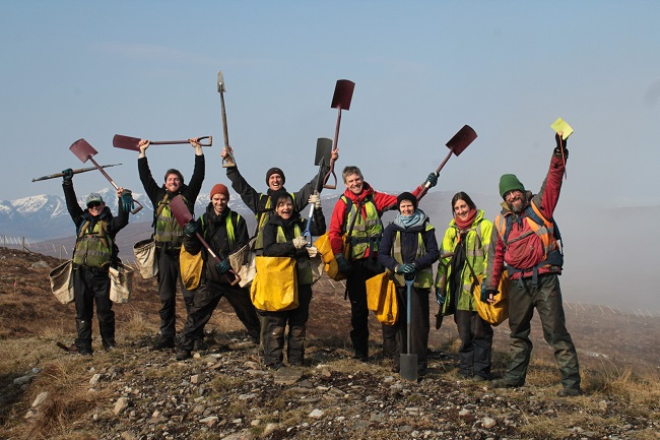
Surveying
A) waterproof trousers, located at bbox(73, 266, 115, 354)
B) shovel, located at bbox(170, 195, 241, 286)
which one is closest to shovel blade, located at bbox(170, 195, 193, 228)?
shovel, located at bbox(170, 195, 241, 286)

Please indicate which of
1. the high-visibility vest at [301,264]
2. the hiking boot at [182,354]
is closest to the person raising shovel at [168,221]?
the hiking boot at [182,354]

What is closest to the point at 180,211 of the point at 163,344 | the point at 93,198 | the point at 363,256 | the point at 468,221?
the point at 93,198

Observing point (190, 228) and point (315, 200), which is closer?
point (315, 200)

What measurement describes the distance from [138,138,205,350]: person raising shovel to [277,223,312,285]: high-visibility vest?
5.94 feet

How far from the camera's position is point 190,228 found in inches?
331

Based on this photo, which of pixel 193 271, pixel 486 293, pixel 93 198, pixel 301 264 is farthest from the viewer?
pixel 93 198

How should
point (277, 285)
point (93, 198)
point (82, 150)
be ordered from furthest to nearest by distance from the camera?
point (82, 150), point (93, 198), point (277, 285)

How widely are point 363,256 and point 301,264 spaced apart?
882 mm

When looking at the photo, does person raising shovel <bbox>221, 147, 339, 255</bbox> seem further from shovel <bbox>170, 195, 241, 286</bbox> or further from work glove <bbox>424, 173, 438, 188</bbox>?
work glove <bbox>424, 173, 438, 188</bbox>

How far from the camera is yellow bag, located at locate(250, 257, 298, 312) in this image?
7633 mm

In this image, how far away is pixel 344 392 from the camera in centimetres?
698

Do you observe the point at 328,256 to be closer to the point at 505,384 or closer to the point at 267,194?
the point at 267,194

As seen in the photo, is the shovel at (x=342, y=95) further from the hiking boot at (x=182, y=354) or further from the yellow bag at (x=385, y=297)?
the hiking boot at (x=182, y=354)

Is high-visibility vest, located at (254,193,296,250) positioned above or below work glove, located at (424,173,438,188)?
below
